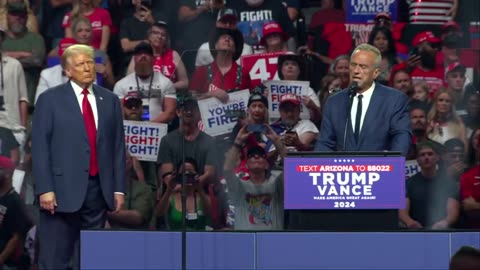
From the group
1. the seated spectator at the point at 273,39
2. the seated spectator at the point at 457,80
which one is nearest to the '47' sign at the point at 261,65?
the seated spectator at the point at 273,39

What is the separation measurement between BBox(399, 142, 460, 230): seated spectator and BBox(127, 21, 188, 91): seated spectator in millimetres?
2377

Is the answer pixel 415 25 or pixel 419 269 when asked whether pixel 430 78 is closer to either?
pixel 415 25

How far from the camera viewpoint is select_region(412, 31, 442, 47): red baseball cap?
13828 mm

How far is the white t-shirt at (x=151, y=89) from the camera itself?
11930mm

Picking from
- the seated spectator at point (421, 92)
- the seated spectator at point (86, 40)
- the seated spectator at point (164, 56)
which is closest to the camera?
the seated spectator at point (164, 56)

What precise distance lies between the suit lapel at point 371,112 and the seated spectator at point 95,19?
4.40m

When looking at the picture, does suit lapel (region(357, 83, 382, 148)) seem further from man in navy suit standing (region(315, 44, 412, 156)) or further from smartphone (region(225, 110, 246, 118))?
smartphone (region(225, 110, 246, 118))

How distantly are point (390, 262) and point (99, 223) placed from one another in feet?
7.12

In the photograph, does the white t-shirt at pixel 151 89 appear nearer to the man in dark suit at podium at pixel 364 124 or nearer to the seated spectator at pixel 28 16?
the seated spectator at pixel 28 16

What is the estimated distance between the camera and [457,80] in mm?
12859

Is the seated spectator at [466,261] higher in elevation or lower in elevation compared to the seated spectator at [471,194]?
lower

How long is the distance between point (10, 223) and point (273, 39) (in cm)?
382

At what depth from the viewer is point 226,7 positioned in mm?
14625

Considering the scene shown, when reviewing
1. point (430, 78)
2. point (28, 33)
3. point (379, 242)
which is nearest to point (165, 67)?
point (28, 33)
